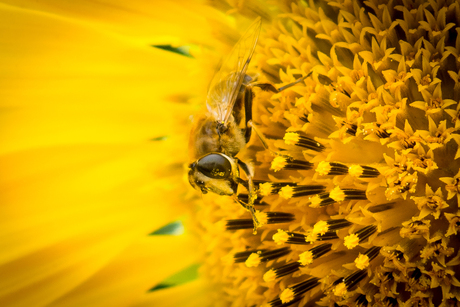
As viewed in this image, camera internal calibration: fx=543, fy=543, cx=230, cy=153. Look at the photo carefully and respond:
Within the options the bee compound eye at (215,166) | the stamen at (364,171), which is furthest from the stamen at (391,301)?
the bee compound eye at (215,166)

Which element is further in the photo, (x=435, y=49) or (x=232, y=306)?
(x=232, y=306)

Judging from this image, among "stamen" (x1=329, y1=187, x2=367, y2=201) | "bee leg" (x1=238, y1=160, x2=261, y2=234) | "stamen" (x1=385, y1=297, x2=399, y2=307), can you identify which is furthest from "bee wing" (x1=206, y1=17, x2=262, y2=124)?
"stamen" (x1=385, y1=297, x2=399, y2=307)

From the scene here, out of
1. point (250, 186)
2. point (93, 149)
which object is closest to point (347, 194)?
point (250, 186)

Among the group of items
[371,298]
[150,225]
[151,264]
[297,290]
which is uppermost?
[371,298]

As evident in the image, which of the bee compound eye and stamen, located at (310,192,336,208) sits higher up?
the bee compound eye

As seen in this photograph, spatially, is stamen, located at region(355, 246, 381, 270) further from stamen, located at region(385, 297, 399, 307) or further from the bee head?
the bee head

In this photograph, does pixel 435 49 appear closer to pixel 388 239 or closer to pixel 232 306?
pixel 388 239

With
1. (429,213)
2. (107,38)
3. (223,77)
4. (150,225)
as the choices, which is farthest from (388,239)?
(107,38)
